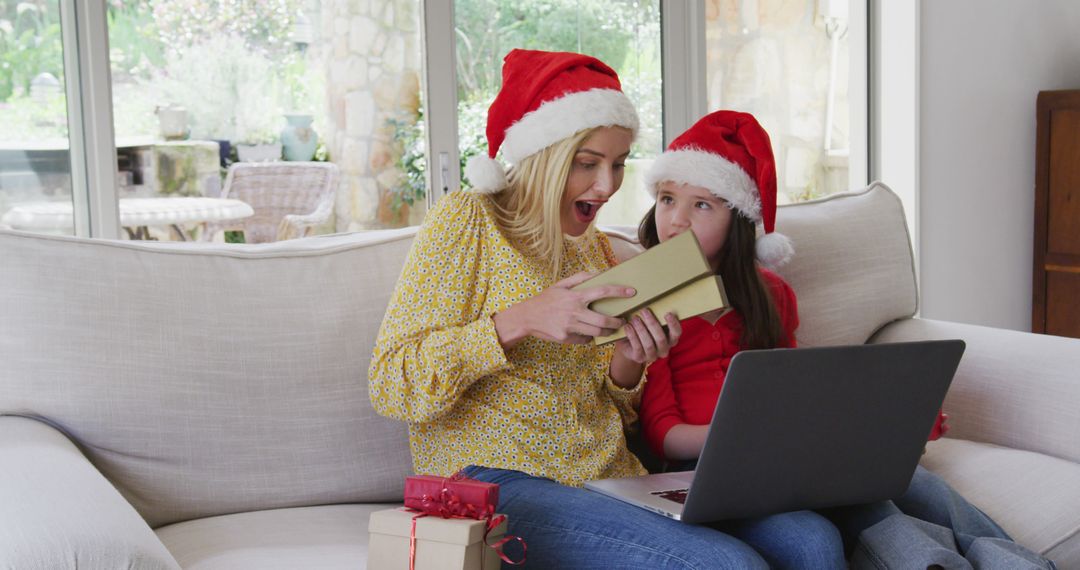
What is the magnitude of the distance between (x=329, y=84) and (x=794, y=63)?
71.7 inches

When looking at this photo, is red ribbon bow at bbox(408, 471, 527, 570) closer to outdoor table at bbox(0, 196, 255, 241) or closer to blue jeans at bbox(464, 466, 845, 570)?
blue jeans at bbox(464, 466, 845, 570)

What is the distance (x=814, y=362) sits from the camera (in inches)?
48.6

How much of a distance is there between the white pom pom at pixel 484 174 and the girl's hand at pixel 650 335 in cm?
38

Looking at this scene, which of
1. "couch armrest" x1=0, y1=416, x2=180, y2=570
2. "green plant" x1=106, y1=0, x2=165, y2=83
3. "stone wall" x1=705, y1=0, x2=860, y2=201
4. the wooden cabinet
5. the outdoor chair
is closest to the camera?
"couch armrest" x1=0, y1=416, x2=180, y2=570

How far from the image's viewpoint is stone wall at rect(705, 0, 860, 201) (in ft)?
13.1

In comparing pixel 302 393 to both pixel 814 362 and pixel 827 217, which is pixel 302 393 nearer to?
pixel 814 362

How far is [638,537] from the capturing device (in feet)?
4.30

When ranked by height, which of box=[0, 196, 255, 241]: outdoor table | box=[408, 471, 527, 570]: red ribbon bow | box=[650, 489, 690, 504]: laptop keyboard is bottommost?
box=[650, 489, 690, 504]: laptop keyboard

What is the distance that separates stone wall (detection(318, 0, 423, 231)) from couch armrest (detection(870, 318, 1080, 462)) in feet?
6.45

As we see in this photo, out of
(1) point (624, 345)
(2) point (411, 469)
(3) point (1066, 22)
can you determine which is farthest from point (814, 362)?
(3) point (1066, 22)

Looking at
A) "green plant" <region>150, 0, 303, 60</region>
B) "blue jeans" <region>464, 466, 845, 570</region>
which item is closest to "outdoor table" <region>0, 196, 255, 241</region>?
"green plant" <region>150, 0, 303, 60</region>

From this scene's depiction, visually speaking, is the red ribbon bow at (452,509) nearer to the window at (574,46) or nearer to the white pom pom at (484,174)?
the white pom pom at (484,174)

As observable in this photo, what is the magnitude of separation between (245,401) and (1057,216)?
3.30 m

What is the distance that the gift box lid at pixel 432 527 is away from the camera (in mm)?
1174
